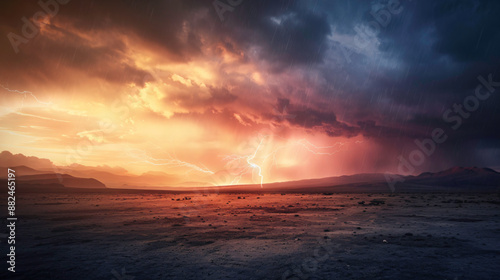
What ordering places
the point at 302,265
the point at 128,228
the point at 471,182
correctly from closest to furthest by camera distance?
the point at 302,265 → the point at 128,228 → the point at 471,182

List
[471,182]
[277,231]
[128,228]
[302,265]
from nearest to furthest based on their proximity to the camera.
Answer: [302,265] → [277,231] → [128,228] → [471,182]

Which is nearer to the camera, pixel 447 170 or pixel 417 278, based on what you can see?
pixel 417 278

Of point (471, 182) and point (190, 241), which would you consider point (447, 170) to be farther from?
point (190, 241)

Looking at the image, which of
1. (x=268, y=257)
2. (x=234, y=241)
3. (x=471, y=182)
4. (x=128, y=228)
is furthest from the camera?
(x=471, y=182)

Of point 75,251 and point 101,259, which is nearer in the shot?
point 101,259

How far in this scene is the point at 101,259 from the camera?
26.4 ft

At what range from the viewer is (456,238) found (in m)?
10.5

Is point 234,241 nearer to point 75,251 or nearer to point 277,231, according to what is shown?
point 277,231

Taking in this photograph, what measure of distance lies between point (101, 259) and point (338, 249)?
8.38 metres

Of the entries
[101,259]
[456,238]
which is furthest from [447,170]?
[101,259]

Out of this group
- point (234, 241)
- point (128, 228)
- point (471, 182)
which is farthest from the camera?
point (471, 182)

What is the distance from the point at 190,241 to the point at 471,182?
18416 centimetres

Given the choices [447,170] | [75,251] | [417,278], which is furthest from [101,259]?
[447,170]

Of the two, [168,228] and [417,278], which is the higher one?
[417,278]
